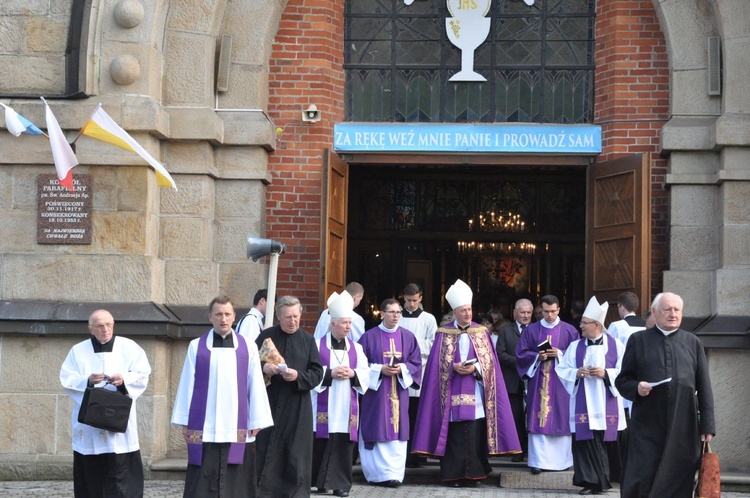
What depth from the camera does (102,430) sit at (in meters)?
A: 10.9

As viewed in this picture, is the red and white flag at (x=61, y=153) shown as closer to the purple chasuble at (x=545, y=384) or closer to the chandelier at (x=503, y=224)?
the purple chasuble at (x=545, y=384)

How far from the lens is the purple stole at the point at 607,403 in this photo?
13344mm

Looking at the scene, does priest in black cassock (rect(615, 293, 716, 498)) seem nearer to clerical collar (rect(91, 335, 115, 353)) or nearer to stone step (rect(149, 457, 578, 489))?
stone step (rect(149, 457, 578, 489))

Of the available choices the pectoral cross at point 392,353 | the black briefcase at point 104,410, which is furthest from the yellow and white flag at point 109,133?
the black briefcase at point 104,410

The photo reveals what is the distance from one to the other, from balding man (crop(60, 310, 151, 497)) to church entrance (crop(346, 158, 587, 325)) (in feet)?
27.5

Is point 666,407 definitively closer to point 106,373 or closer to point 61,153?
point 106,373

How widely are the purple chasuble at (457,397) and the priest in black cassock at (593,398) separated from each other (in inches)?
25.4

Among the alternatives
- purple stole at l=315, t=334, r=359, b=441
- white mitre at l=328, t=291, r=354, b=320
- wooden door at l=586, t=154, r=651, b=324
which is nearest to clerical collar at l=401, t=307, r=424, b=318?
purple stole at l=315, t=334, r=359, b=441

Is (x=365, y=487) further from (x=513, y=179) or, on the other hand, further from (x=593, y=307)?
(x=513, y=179)

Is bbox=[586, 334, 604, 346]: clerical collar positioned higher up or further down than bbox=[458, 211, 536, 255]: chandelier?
further down

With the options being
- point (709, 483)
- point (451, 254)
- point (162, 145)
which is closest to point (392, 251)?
point (451, 254)

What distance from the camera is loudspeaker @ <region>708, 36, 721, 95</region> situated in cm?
1420

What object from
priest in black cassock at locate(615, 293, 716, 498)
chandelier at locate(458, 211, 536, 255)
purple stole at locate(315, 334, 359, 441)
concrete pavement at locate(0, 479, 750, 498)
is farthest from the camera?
chandelier at locate(458, 211, 536, 255)

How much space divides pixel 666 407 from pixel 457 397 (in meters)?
3.78
